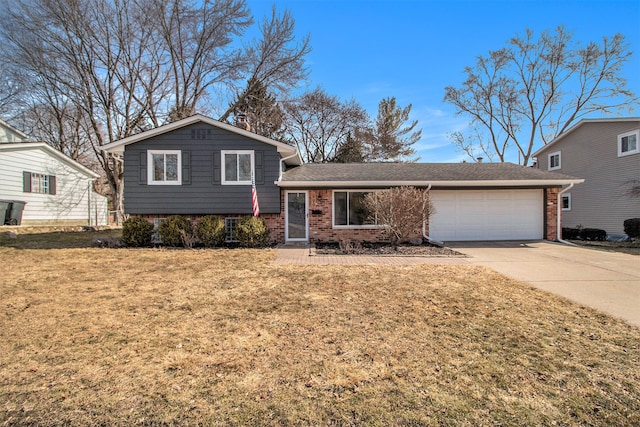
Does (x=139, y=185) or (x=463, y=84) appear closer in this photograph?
(x=139, y=185)

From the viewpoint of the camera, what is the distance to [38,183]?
1622 centimetres

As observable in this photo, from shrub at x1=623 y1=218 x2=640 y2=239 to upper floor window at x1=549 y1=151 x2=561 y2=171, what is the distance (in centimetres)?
602

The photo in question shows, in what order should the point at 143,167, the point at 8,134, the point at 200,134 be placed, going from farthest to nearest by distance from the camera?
the point at 8,134 < the point at 200,134 < the point at 143,167

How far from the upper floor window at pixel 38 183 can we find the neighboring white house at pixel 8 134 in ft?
11.2

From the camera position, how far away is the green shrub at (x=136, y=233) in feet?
35.2

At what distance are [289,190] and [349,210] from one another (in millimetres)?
2395

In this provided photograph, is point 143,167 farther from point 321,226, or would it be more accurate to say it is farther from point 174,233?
point 321,226

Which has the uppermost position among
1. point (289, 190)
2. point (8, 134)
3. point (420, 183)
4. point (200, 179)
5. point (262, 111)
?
point (262, 111)

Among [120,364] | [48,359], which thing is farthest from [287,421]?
[48,359]

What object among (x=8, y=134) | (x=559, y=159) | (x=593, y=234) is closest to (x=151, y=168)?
(x=8, y=134)

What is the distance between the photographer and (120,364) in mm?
2900

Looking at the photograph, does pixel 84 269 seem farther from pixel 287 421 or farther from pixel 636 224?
pixel 636 224

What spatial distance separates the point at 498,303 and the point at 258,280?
407 cm

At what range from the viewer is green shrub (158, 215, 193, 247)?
1062 centimetres
